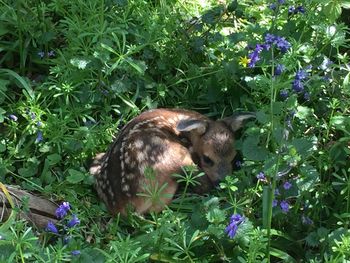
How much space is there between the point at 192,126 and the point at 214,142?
0.25 metres

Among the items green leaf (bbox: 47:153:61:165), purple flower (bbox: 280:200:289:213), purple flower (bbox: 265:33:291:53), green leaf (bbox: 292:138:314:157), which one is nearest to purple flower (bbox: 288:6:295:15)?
purple flower (bbox: 265:33:291:53)

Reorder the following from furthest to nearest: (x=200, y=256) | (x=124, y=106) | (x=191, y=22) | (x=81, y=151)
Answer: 1. (x=191, y=22)
2. (x=124, y=106)
3. (x=81, y=151)
4. (x=200, y=256)

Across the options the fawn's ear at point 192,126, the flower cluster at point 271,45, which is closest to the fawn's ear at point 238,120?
the fawn's ear at point 192,126

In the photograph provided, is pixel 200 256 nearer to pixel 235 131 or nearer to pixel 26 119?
pixel 235 131

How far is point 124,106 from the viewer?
621cm

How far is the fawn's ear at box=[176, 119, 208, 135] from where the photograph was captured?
574cm

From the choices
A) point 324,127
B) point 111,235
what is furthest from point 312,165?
point 111,235

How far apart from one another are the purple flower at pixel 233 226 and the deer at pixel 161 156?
2.43 feet

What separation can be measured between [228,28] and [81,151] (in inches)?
83.1

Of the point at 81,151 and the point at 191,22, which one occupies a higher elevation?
the point at 191,22

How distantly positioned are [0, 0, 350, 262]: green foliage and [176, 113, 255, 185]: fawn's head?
0.14 meters

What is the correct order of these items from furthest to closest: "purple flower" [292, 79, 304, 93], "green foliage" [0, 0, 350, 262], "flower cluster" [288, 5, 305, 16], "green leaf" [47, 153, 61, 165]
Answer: "flower cluster" [288, 5, 305, 16] → "green leaf" [47, 153, 61, 165] → "purple flower" [292, 79, 304, 93] → "green foliage" [0, 0, 350, 262]

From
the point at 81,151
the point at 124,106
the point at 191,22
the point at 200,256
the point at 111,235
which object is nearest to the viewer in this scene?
the point at 200,256

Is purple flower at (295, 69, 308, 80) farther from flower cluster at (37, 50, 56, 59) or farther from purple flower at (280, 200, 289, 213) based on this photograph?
flower cluster at (37, 50, 56, 59)
